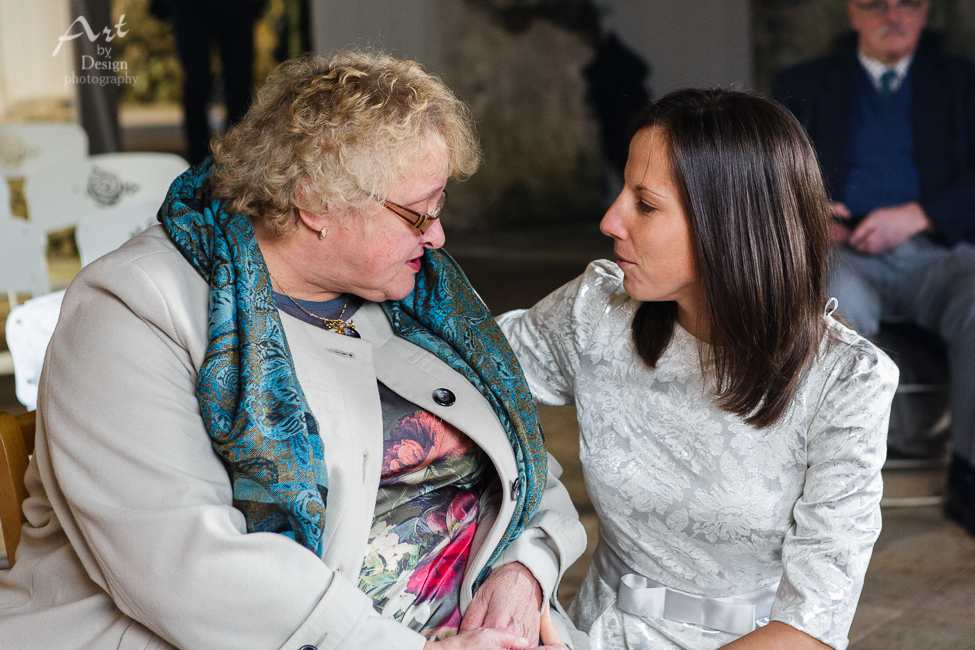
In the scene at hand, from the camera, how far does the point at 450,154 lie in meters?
1.42

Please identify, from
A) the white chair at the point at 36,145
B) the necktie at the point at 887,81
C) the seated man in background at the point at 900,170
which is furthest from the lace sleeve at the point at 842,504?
the white chair at the point at 36,145

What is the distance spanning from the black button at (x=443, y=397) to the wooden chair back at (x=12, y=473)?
24.3 inches

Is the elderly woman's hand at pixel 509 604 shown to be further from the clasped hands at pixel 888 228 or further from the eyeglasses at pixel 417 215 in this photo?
the clasped hands at pixel 888 228

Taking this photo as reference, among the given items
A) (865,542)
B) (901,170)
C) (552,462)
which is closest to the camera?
(865,542)

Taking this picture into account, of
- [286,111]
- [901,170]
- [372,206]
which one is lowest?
[901,170]

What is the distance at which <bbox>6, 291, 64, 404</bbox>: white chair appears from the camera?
251 centimetres

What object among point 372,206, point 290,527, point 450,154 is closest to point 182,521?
point 290,527

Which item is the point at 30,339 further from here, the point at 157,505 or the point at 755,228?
the point at 755,228

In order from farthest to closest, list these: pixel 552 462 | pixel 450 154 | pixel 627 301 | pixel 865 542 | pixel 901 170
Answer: pixel 901 170 < pixel 552 462 < pixel 627 301 < pixel 450 154 < pixel 865 542

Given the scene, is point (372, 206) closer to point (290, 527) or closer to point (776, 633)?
point (290, 527)

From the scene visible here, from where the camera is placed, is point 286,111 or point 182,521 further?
point 286,111

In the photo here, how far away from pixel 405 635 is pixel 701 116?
0.83 m

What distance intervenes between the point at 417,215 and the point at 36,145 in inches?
120

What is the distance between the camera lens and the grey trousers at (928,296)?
123 inches
